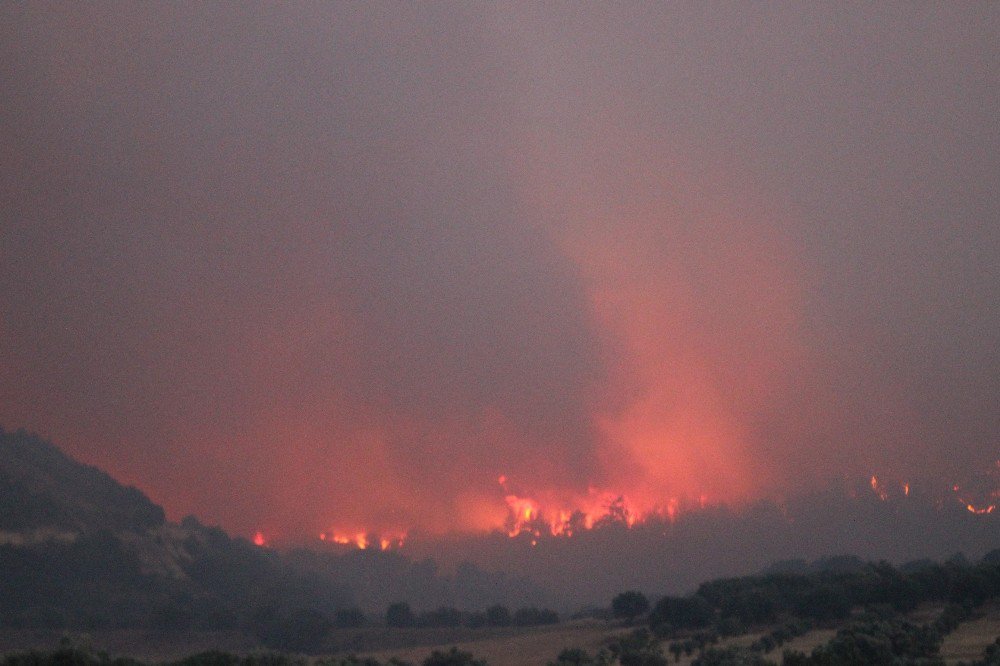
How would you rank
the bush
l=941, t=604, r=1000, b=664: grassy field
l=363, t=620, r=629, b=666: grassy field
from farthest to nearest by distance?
the bush, l=363, t=620, r=629, b=666: grassy field, l=941, t=604, r=1000, b=664: grassy field

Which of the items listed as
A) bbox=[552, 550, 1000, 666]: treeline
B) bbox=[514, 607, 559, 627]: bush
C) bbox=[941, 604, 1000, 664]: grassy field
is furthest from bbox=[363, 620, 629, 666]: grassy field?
bbox=[941, 604, 1000, 664]: grassy field

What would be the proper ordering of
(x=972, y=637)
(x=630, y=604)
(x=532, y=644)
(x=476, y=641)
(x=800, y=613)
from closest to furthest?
(x=972, y=637), (x=800, y=613), (x=532, y=644), (x=630, y=604), (x=476, y=641)

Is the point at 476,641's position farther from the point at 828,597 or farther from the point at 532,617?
the point at 828,597

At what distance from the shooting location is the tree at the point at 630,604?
145125 millimetres

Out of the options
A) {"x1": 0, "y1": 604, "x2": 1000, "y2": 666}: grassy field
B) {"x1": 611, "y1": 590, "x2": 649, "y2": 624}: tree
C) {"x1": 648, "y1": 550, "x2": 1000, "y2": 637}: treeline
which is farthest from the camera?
{"x1": 611, "y1": 590, "x2": 649, "y2": 624}: tree

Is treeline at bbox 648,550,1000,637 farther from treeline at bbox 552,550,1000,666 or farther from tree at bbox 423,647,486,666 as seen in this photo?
tree at bbox 423,647,486,666

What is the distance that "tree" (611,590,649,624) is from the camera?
14512 centimetres

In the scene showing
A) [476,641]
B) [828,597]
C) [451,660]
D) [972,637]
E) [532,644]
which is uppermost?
[828,597]

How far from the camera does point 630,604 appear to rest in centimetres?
14562

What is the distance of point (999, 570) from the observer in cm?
10206

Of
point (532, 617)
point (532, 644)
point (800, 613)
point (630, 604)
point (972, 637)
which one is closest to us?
point (972, 637)

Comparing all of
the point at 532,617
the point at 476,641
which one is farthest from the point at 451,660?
the point at 532,617

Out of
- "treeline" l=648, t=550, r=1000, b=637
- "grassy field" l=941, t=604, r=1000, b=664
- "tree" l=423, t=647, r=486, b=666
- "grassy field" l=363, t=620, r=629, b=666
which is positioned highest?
"treeline" l=648, t=550, r=1000, b=637

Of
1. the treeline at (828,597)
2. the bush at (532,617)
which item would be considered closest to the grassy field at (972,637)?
the treeline at (828,597)
